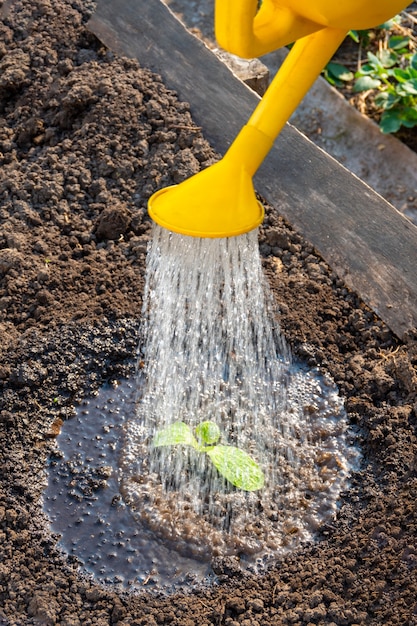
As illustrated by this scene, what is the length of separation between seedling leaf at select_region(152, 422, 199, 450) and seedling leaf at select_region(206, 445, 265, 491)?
6 centimetres

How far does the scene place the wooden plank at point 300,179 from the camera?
2.61 m

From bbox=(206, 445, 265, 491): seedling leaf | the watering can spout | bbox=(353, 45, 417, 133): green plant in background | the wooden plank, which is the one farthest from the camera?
bbox=(353, 45, 417, 133): green plant in background

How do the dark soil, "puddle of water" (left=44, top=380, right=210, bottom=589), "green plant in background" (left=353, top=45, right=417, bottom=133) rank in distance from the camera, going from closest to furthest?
the dark soil → "puddle of water" (left=44, top=380, right=210, bottom=589) → "green plant in background" (left=353, top=45, right=417, bottom=133)

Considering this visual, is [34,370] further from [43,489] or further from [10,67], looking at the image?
[10,67]

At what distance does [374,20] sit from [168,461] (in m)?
1.37

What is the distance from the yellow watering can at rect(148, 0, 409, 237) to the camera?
4.62 feet

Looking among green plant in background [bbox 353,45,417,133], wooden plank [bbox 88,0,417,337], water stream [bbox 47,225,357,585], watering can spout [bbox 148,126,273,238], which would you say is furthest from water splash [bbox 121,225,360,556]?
green plant in background [bbox 353,45,417,133]

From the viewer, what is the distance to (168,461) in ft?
7.99

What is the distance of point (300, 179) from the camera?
9.22 ft

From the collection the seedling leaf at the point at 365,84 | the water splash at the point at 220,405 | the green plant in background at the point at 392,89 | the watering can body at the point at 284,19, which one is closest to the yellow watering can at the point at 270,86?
the watering can body at the point at 284,19

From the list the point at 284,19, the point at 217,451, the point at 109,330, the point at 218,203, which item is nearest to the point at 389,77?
the point at 109,330

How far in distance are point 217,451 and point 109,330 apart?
1.73 feet

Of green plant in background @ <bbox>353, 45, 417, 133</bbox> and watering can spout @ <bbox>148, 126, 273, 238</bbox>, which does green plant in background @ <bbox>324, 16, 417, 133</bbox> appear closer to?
green plant in background @ <bbox>353, 45, 417, 133</bbox>

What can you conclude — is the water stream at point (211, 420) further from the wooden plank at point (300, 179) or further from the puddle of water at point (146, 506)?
the wooden plank at point (300, 179)
